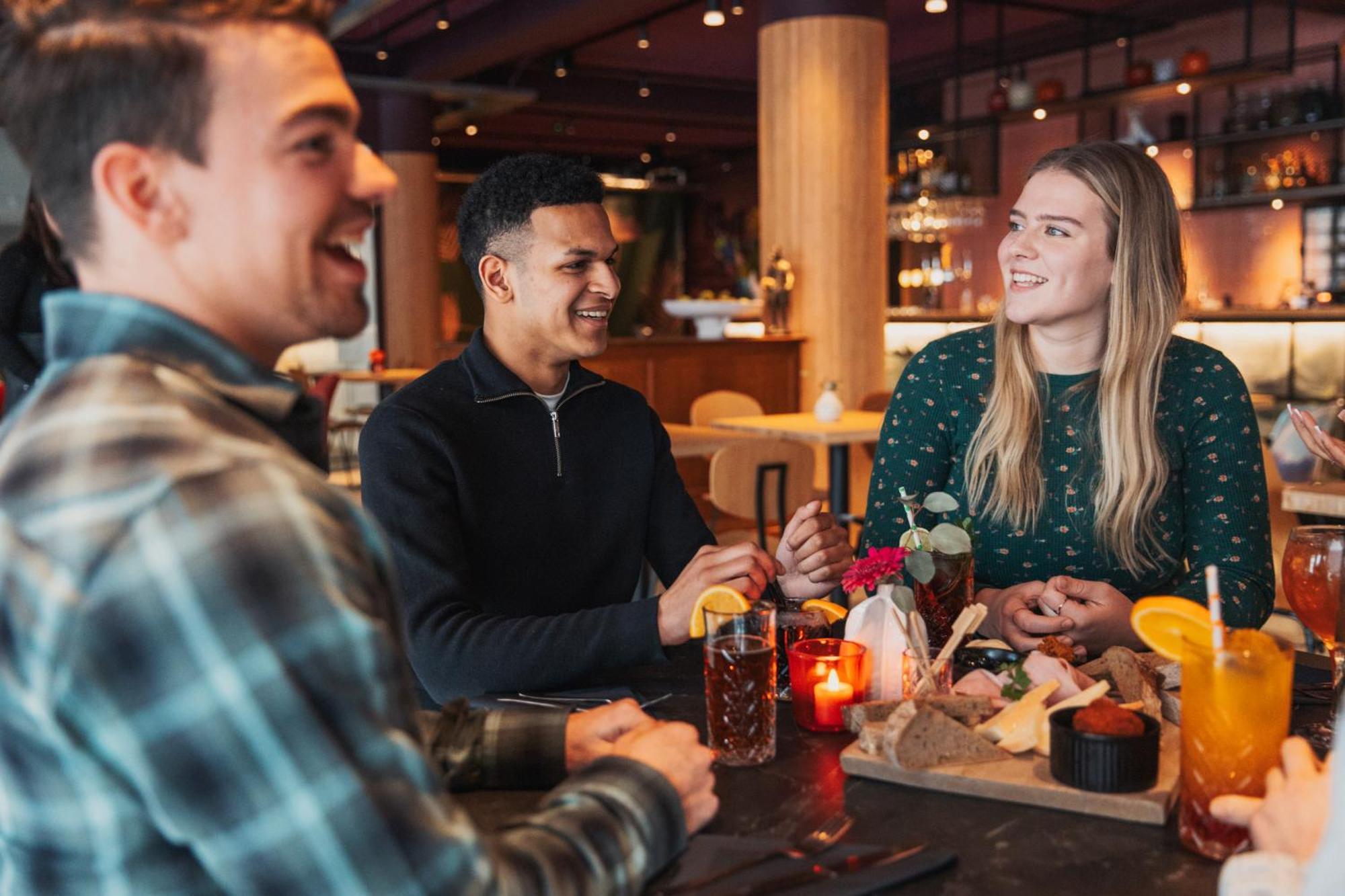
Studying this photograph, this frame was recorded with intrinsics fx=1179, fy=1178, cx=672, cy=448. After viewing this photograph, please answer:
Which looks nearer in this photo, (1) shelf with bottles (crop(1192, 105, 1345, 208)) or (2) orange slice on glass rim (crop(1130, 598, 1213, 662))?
(2) orange slice on glass rim (crop(1130, 598, 1213, 662))

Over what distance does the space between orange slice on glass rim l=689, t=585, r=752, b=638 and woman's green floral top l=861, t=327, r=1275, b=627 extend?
2.46 feet

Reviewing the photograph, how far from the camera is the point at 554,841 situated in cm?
78

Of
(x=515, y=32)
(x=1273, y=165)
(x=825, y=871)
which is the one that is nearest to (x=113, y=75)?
(x=825, y=871)

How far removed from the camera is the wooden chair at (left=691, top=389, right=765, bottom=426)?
19.2 ft

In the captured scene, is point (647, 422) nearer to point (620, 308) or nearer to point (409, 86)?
point (409, 86)

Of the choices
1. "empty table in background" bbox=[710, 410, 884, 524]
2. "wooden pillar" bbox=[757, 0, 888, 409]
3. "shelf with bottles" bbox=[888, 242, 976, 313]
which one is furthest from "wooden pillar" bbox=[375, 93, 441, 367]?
"empty table in background" bbox=[710, 410, 884, 524]

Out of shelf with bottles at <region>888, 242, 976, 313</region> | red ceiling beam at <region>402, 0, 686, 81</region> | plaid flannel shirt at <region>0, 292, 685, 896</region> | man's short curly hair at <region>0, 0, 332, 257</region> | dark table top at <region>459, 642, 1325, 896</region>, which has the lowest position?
dark table top at <region>459, 642, 1325, 896</region>

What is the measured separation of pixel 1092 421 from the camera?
2.02 meters

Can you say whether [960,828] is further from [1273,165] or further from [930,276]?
[930,276]

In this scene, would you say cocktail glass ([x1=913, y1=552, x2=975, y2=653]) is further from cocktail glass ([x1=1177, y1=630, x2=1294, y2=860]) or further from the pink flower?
cocktail glass ([x1=1177, y1=630, x2=1294, y2=860])

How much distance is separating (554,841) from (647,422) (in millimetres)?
1310

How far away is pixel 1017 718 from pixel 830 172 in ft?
19.0

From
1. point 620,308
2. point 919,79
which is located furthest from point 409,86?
point 620,308

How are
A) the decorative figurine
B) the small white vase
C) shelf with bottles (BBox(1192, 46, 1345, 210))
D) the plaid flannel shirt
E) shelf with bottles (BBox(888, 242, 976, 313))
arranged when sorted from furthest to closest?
shelf with bottles (BBox(888, 242, 976, 313)) < shelf with bottles (BBox(1192, 46, 1345, 210)) < the decorative figurine < the small white vase < the plaid flannel shirt
